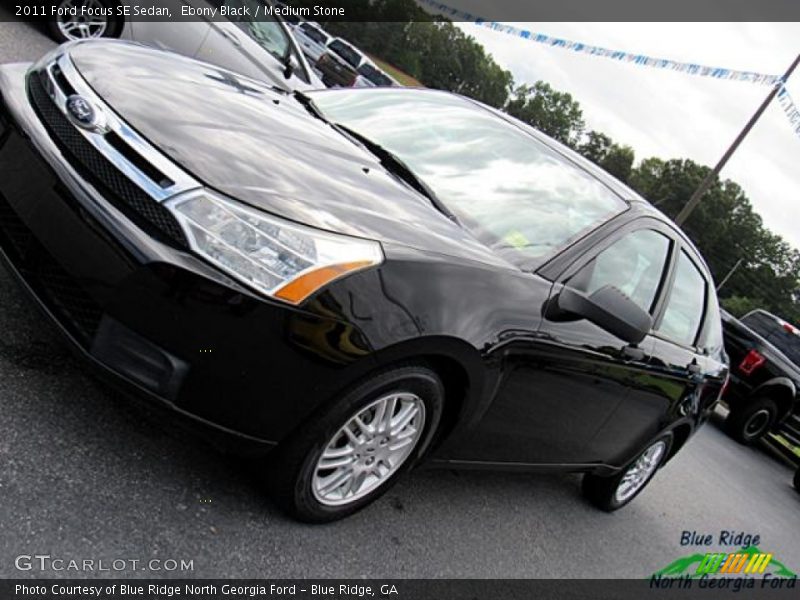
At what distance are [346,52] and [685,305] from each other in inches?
760

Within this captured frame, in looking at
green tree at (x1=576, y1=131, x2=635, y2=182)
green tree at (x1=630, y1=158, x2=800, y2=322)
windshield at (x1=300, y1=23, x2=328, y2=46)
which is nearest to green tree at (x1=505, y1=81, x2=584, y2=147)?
green tree at (x1=576, y1=131, x2=635, y2=182)

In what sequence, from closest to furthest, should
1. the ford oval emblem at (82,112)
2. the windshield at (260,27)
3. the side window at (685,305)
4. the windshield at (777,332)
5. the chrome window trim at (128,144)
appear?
the chrome window trim at (128,144)
the ford oval emblem at (82,112)
the side window at (685,305)
the windshield at (260,27)
the windshield at (777,332)

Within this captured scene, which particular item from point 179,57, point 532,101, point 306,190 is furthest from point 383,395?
point 532,101

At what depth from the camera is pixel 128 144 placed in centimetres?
222

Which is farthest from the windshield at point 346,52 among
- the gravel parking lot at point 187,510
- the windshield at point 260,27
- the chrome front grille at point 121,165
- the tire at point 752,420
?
the chrome front grille at point 121,165

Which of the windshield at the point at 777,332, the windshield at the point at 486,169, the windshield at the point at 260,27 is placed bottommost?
the windshield at the point at 777,332

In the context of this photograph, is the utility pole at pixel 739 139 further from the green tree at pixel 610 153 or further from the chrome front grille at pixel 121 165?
the green tree at pixel 610 153

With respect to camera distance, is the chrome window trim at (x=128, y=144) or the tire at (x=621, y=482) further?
the tire at (x=621, y=482)

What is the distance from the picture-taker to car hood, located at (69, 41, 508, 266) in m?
2.20

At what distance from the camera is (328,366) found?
2.07 metres

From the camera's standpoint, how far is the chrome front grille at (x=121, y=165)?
2.05 meters

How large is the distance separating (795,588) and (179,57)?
4843 millimetres

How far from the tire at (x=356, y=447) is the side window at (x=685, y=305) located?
1.64 m

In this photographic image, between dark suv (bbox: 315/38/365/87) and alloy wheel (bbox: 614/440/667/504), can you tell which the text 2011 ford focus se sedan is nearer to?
alloy wheel (bbox: 614/440/667/504)
